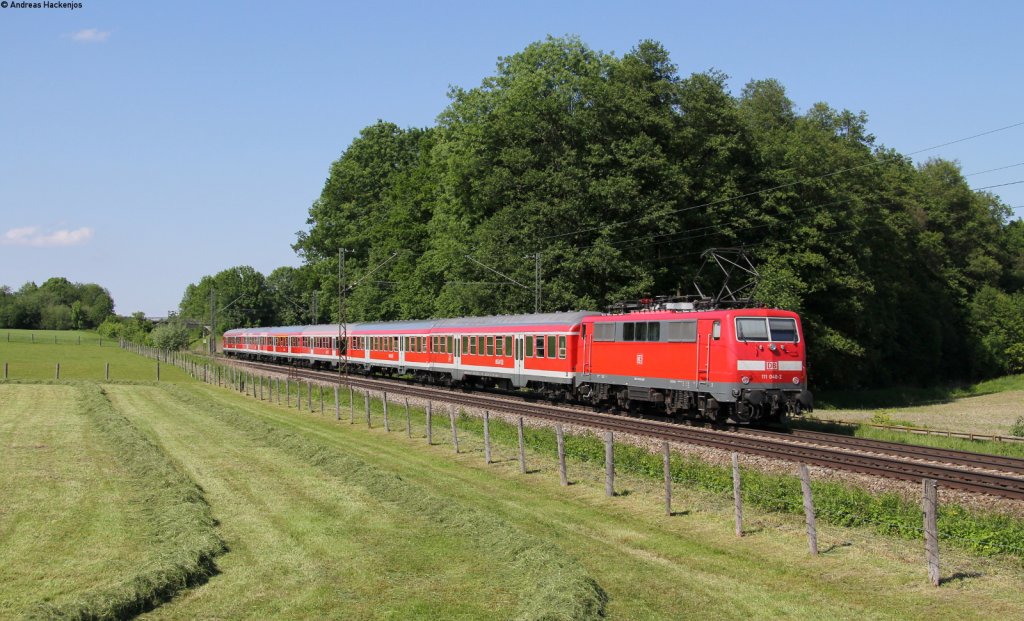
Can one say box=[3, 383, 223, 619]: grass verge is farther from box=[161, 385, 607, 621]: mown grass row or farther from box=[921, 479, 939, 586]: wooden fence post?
box=[921, 479, 939, 586]: wooden fence post

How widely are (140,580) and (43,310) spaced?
679 ft

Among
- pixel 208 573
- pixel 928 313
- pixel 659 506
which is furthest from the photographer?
pixel 928 313

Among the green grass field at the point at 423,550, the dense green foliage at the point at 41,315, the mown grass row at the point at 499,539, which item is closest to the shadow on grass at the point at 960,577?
the green grass field at the point at 423,550

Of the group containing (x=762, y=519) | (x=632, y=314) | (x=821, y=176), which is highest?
(x=821, y=176)

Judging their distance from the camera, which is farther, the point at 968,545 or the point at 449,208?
→ the point at 449,208

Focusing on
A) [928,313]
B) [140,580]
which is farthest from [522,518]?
[928,313]

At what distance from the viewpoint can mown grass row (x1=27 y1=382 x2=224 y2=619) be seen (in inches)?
362

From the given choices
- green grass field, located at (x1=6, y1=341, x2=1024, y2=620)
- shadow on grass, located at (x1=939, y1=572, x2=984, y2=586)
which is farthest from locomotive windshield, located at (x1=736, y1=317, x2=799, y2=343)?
shadow on grass, located at (x1=939, y1=572, x2=984, y2=586)

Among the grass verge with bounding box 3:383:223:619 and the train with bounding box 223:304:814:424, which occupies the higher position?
the train with bounding box 223:304:814:424

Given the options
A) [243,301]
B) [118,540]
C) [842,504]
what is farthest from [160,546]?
[243,301]

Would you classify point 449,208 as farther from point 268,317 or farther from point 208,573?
point 268,317

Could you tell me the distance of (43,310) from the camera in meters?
192

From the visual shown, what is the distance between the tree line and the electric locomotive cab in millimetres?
20224

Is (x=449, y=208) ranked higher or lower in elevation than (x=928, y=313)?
higher
